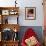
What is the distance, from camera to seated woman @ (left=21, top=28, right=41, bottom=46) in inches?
221

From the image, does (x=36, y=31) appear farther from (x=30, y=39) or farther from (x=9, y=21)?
(x=9, y=21)

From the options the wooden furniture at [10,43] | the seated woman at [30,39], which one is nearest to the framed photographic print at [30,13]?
the seated woman at [30,39]

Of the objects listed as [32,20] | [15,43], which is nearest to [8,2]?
[32,20]

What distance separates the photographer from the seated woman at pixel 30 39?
18.4ft

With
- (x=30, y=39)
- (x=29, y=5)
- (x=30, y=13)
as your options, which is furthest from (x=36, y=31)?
(x=29, y=5)

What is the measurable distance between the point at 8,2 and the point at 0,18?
71 cm

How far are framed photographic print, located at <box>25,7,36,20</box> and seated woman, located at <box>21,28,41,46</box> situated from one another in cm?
47

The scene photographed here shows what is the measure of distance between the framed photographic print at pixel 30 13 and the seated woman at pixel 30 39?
47 cm

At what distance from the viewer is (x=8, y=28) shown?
19.9 feet

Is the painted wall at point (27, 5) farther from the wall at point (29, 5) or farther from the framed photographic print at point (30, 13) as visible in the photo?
the framed photographic print at point (30, 13)

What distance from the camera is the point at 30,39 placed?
18.5 feet

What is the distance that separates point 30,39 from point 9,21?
111 cm

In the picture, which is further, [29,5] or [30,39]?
[29,5]

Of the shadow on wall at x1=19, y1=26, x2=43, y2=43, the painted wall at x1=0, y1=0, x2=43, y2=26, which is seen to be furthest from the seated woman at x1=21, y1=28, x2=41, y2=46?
the painted wall at x1=0, y1=0, x2=43, y2=26
